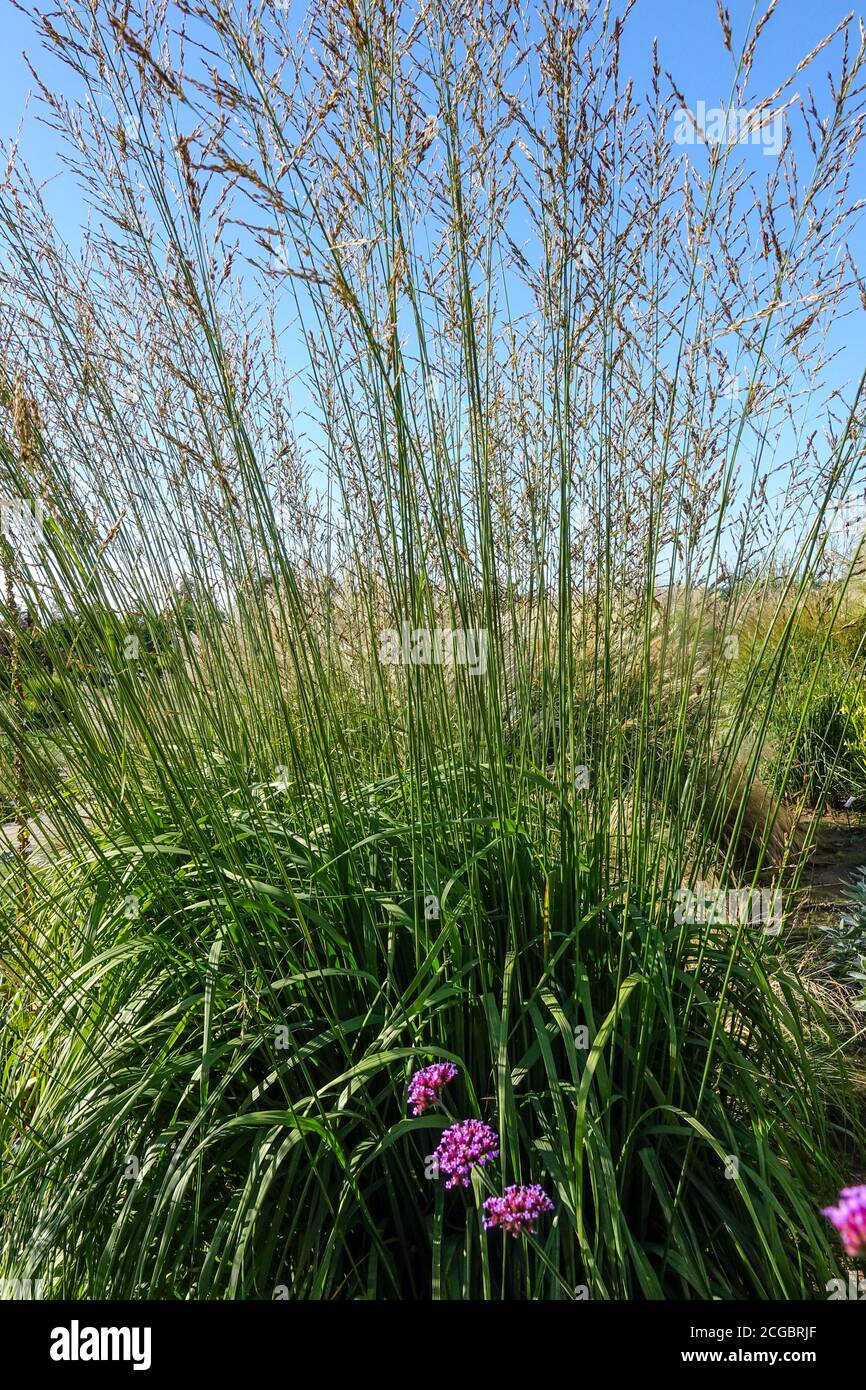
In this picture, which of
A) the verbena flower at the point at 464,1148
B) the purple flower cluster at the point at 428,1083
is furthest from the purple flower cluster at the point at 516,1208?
the purple flower cluster at the point at 428,1083

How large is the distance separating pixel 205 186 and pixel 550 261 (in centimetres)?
61

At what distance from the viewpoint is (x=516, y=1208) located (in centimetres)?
110

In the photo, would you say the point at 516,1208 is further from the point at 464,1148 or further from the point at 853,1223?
the point at 853,1223

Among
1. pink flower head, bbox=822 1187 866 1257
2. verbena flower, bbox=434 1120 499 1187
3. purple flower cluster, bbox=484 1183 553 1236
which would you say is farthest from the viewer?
verbena flower, bbox=434 1120 499 1187

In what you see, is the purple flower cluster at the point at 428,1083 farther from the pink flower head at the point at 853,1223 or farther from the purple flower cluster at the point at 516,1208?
the pink flower head at the point at 853,1223

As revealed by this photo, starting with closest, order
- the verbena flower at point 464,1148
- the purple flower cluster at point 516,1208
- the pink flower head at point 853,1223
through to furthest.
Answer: the pink flower head at point 853,1223, the purple flower cluster at point 516,1208, the verbena flower at point 464,1148

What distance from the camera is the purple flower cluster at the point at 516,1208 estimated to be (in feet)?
3.43

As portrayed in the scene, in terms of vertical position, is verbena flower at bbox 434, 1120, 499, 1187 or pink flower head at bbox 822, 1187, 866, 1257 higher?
pink flower head at bbox 822, 1187, 866, 1257

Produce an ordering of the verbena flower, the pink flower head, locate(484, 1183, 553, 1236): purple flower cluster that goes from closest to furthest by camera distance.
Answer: the pink flower head → locate(484, 1183, 553, 1236): purple flower cluster → the verbena flower

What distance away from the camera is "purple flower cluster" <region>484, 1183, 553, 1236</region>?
41.1 inches

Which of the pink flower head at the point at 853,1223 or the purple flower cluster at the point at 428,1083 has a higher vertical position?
the pink flower head at the point at 853,1223

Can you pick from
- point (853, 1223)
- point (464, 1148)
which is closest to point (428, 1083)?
point (464, 1148)

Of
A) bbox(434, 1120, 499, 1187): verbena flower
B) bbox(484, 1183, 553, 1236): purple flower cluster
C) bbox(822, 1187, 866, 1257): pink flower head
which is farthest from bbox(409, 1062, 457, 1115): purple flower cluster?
bbox(822, 1187, 866, 1257): pink flower head

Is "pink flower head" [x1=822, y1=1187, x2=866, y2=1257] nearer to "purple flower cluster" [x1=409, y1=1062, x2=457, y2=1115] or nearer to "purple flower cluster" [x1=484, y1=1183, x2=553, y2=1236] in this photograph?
"purple flower cluster" [x1=484, y1=1183, x2=553, y2=1236]
